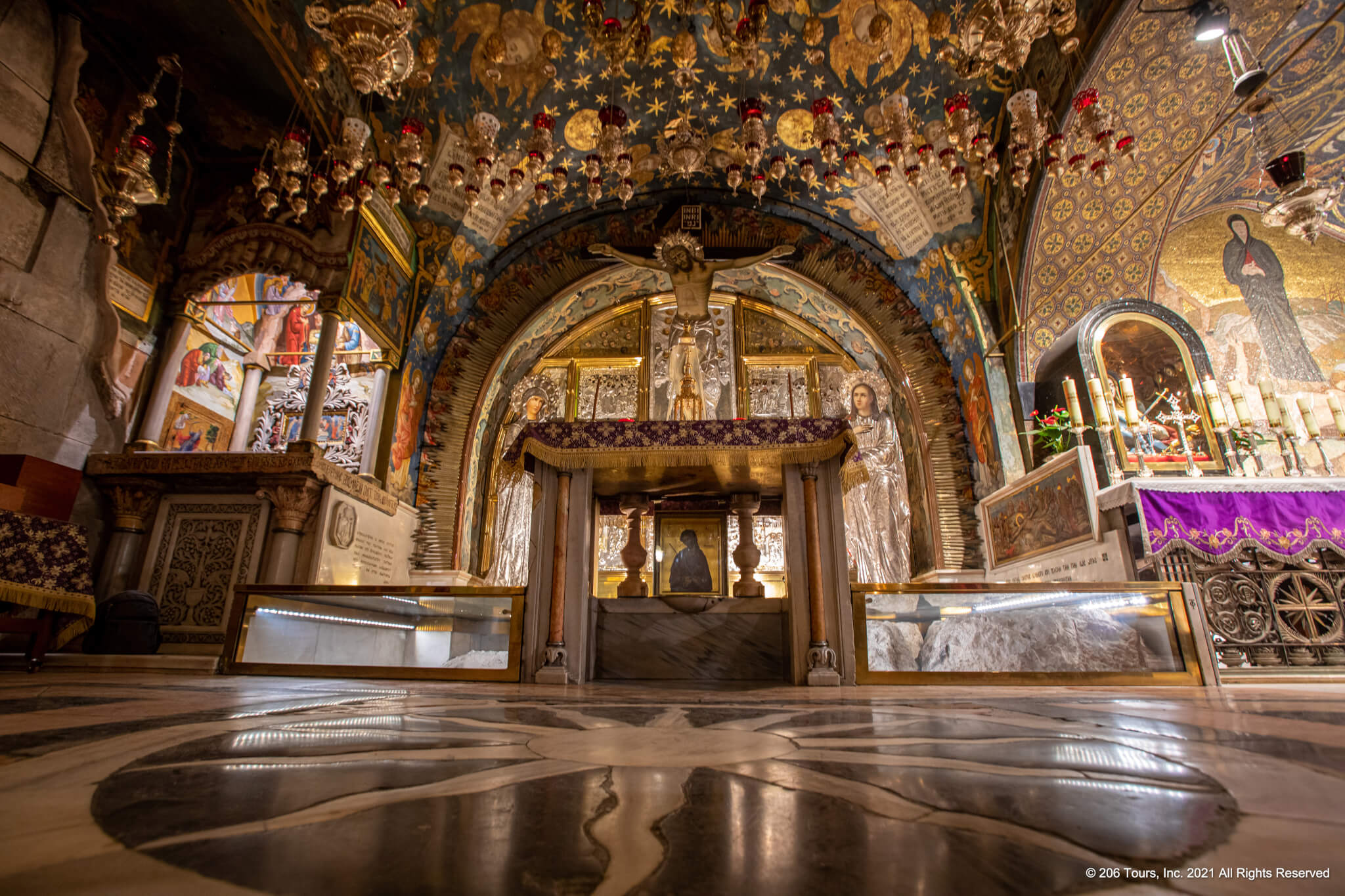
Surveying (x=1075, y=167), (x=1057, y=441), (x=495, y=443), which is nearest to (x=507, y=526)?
(x=495, y=443)

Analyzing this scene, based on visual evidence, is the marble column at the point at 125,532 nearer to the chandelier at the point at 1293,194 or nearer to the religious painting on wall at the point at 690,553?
the religious painting on wall at the point at 690,553

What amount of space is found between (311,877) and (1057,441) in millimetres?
8703

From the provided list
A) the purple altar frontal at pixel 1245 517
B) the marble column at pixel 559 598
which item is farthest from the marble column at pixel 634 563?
the purple altar frontal at pixel 1245 517

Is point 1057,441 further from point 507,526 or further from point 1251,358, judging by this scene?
point 507,526

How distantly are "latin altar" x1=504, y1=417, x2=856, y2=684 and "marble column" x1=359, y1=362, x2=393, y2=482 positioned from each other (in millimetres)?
4706

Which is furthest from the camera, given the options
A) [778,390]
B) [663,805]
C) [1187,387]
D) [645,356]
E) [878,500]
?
[645,356]

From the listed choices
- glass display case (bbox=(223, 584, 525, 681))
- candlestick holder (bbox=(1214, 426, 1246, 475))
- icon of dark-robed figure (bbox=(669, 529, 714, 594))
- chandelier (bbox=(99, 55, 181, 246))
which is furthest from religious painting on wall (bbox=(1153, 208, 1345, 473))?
chandelier (bbox=(99, 55, 181, 246))

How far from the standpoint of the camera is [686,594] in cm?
485

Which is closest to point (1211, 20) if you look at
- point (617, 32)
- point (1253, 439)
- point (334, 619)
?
point (1253, 439)

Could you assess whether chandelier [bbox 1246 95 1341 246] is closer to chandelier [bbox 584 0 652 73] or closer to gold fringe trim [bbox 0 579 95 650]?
chandelier [bbox 584 0 652 73]

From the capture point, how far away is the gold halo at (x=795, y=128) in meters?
8.77

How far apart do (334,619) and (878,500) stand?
8074mm

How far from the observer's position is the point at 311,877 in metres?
0.53

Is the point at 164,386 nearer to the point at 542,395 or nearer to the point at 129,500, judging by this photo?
the point at 129,500
